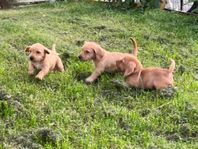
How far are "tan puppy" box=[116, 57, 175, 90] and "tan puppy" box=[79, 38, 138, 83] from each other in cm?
25

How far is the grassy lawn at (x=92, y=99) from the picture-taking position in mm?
4777

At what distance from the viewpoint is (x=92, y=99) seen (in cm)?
564

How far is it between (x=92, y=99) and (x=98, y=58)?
0.79 m

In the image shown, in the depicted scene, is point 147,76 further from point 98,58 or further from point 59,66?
point 59,66

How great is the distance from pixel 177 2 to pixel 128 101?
22.4ft

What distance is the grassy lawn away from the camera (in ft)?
15.7

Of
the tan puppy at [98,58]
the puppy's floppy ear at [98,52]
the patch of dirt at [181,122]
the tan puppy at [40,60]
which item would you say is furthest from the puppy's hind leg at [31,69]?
the patch of dirt at [181,122]

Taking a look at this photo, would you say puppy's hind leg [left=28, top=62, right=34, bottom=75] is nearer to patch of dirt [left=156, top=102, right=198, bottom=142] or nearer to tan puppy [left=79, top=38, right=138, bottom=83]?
tan puppy [left=79, top=38, right=138, bottom=83]

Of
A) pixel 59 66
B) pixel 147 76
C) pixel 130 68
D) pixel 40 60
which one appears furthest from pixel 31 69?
pixel 147 76

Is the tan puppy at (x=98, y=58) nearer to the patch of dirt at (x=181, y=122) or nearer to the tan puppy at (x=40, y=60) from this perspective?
the tan puppy at (x=40, y=60)

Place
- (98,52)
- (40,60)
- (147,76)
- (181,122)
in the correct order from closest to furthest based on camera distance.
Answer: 1. (181,122)
2. (147,76)
3. (40,60)
4. (98,52)

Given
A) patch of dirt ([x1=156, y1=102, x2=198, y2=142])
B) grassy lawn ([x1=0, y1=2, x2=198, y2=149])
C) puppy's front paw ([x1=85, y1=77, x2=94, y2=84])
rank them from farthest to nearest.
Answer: puppy's front paw ([x1=85, y1=77, x2=94, y2=84]), patch of dirt ([x1=156, y1=102, x2=198, y2=142]), grassy lawn ([x1=0, y1=2, x2=198, y2=149])

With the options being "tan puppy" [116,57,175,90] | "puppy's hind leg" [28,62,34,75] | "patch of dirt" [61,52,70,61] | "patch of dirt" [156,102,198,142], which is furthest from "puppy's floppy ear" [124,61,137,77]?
"patch of dirt" [61,52,70,61]

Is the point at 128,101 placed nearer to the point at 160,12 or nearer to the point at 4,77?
the point at 4,77
